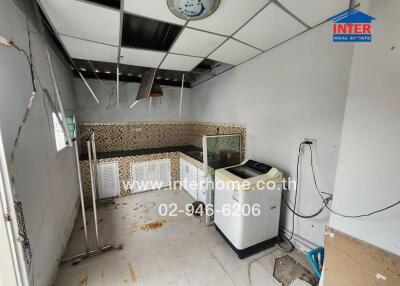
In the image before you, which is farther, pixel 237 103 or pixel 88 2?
pixel 237 103

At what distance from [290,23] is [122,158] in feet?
10.4

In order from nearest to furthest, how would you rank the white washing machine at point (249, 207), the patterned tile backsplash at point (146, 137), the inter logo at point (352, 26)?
the inter logo at point (352, 26)
the white washing machine at point (249, 207)
the patterned tile backsplash at point (146, 137)

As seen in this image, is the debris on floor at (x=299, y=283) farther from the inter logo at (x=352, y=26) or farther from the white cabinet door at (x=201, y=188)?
the inter logo at (x=352, y=26)

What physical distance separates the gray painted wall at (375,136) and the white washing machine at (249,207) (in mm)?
702

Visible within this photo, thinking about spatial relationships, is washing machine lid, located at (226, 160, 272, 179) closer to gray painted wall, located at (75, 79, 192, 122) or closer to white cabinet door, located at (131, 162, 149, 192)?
white cabinet door, located at (131, 162, 149, 192)

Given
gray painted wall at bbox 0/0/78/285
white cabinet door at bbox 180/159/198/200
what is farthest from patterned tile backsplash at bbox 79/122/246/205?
gray painted wall at bbox 0/0/78/285

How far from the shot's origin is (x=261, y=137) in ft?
7.36

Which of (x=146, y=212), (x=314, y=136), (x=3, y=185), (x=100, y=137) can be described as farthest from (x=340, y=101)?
(x=100, y=137)

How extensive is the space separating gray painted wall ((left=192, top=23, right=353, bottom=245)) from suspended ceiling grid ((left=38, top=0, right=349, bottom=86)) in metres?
0.20

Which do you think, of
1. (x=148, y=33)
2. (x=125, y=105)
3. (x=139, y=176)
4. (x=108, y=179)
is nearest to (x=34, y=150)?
(x=148, y=33)

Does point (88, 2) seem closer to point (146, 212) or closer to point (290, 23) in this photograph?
point (290, 23)

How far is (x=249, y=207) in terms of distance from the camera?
173 cm

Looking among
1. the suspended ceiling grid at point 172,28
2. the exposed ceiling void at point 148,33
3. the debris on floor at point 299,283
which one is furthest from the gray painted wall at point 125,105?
the debris on floor at point 299,283

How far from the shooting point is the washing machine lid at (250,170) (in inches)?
77.4
